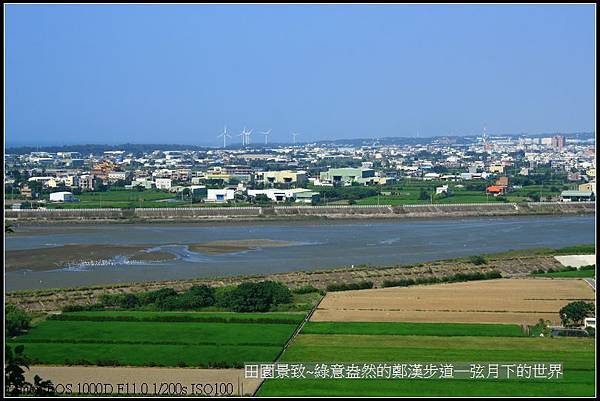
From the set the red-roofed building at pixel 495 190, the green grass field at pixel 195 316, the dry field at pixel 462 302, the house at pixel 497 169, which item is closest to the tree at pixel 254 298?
the green grass field at pixel 195 316

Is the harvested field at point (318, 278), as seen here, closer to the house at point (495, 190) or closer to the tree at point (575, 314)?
the tree at point (575, 314)

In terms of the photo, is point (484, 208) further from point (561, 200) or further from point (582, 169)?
point (582, 169)

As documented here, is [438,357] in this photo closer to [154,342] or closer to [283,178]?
[154,342]

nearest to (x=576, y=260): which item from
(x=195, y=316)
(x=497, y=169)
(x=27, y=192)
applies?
(x=195, y=316)

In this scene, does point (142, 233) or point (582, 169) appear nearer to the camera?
point (142, 233)

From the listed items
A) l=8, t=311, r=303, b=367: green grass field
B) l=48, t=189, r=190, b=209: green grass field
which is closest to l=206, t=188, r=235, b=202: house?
l=48, t=189, r=190, b=209: green grass field

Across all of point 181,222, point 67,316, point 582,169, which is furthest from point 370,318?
point 582,169
